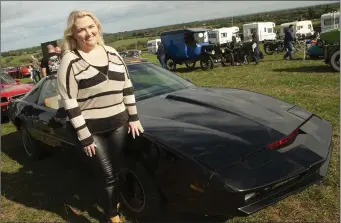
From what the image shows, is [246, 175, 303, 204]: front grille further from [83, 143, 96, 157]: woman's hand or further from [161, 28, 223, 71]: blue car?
[161, 28, 223, 71]: blue car

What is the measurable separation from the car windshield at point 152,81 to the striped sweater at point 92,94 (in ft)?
3.63

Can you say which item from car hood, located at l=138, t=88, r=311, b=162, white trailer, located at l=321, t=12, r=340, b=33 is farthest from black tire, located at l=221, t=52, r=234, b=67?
white trailer, located at l=321, t=12, r=340, b=33

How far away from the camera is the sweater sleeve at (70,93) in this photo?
2.41 m

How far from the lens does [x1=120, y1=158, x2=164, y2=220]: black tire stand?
110 inches

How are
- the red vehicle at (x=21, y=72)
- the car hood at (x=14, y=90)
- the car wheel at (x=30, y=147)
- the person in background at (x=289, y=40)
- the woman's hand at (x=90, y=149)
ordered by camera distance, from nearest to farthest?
the woman's hand at (x=90, y=149), the car wheel at (x=30, y=147), the car hood at (x=14, y=90), the person in background at (x=289, y=40), the red vehicle at (x=21, y=72)

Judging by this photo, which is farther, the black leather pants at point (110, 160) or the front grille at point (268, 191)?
the black leather pants at point (110, 160)

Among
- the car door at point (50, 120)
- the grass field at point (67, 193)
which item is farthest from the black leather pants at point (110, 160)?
the car door at point (50, 120)

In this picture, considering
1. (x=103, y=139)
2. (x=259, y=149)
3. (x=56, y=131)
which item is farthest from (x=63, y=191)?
(x=259, y=149)

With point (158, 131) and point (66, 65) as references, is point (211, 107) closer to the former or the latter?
point (158, 131)

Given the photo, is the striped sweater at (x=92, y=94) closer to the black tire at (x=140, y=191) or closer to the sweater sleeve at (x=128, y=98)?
the sweater sleeve at (x=128, y=98)

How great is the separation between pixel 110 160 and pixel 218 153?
86 cm

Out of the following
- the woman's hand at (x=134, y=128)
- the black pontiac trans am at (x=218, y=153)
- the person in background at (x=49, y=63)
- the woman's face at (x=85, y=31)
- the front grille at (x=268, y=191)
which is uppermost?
the woman's face at (x=85, y=31)

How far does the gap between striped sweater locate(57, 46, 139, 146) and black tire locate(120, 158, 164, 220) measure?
18.6 inches

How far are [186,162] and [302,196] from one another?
144 cm
